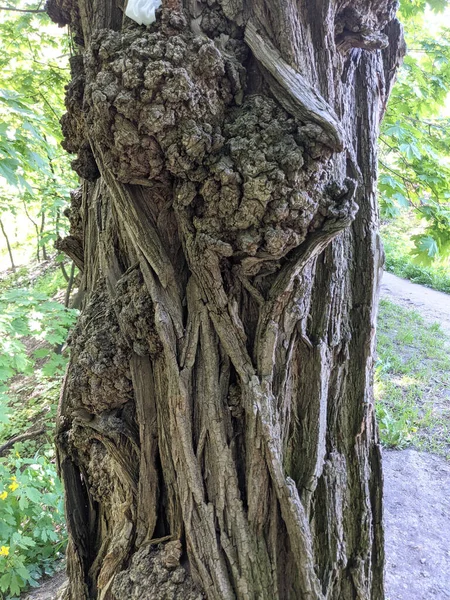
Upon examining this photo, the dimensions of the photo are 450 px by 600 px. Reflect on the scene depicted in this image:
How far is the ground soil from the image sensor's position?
2939 millimetres

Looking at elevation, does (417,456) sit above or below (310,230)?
below

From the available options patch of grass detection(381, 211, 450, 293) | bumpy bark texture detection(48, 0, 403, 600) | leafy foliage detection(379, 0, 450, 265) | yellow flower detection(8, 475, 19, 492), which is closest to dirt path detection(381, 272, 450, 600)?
bumpy bark texture detection(48, 0, 403, 600)

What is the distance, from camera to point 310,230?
129 centimetres

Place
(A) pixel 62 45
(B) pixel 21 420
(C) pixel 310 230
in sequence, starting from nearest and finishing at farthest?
(C) pixel 310 230, (A) pixel 62 45, (B) pixel 21 420

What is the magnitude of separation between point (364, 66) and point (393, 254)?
40.2 feet

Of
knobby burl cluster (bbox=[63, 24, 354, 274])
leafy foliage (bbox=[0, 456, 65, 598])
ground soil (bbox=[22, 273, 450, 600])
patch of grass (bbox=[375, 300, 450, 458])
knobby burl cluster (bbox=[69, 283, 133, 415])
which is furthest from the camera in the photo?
patch of grass (bbox=[375, 300, 450, 458])

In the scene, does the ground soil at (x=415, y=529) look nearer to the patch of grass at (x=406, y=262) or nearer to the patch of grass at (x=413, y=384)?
the patch of grass at (x=413, y=384)

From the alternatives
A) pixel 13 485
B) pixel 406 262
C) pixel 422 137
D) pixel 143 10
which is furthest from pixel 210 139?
pixel 406 262

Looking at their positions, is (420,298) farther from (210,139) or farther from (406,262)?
(210,139)

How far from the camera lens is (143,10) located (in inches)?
48.7

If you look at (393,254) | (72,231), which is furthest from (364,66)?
(393,254)

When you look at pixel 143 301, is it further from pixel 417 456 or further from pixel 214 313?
pixel 417 456

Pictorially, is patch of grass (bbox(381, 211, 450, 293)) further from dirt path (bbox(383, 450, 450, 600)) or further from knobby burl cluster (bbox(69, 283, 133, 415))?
knobby burl cluster (bbox(69, 283, 133, 415))

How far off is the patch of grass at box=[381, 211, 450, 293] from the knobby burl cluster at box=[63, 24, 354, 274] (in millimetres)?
8940
